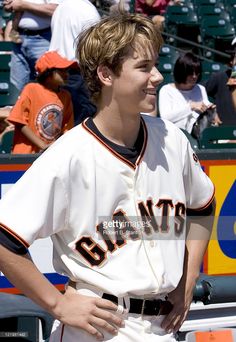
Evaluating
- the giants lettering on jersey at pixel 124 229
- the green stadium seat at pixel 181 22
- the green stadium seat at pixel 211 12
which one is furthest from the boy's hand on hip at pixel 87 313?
the green stadium seat at pixel 211 12

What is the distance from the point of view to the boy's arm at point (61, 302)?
235 centimetres

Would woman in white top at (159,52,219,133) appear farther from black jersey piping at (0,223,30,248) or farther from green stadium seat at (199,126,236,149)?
black jersey piping at (0,223,30,248)

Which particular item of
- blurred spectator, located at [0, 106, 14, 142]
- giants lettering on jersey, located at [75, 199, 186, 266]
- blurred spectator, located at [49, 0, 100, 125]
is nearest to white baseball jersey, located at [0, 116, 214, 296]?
giants lettering on jersey, located at [75, 199, 186, 266]

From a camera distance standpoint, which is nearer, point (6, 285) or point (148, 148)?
point (148, 148)

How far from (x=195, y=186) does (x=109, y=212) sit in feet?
1.25

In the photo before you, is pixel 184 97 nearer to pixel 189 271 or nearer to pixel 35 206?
pixel 189 271

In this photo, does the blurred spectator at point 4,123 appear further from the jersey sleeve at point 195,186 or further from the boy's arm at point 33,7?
the jersey sleeve at point 195,186

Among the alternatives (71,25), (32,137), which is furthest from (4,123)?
(32,137)

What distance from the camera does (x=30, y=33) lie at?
757 centimetres

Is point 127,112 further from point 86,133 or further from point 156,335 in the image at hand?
point 156,335

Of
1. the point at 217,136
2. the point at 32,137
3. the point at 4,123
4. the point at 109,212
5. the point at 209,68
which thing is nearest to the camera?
the point at 109,212

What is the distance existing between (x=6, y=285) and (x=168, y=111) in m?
3.05

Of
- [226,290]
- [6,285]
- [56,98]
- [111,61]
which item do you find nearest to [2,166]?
[6,285]

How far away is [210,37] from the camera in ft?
41.0
